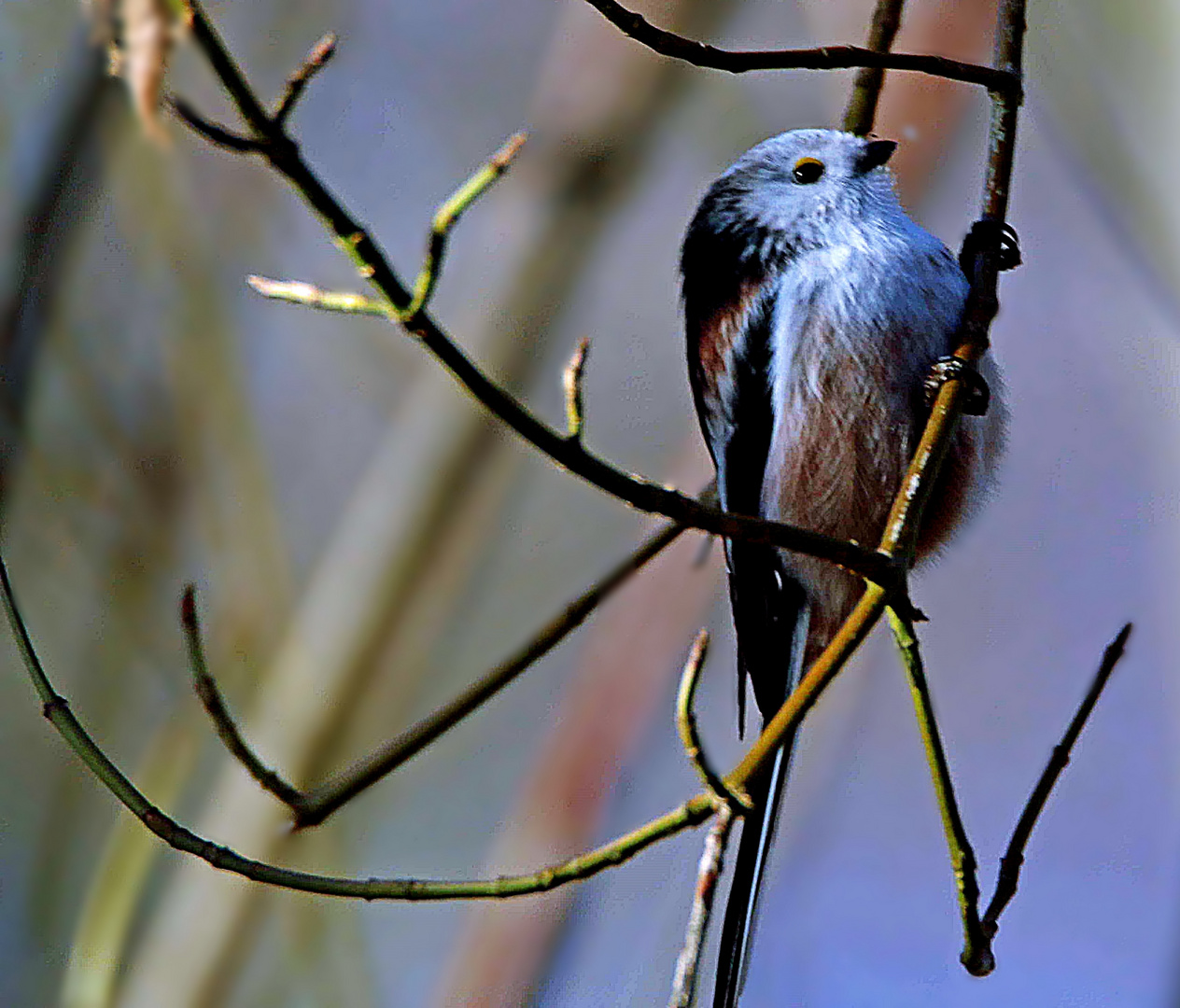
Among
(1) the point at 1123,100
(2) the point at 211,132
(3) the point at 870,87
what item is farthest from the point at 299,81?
(1) the point at 1123,100

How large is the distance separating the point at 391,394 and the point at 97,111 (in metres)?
1.99

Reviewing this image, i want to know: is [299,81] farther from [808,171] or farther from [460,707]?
[808,171]

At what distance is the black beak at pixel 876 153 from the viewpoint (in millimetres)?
2344

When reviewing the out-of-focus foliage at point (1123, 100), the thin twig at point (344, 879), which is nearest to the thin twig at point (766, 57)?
the thin twig at point (344, 879)

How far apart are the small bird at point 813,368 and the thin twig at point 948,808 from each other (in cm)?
66

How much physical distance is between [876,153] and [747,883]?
3.99 ft

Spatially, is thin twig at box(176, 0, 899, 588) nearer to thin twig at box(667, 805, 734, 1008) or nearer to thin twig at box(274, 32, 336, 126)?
thin twig at box(274, 32, 336, 126)

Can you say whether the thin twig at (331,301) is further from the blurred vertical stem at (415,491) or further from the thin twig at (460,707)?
the blurred vertical stem at (415,491)

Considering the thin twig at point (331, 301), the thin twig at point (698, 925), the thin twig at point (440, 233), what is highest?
the thin twig at point (440, 233)

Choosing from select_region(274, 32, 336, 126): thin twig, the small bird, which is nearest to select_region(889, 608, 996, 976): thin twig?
the small bird

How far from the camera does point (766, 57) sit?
155cm

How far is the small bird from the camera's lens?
2.23m

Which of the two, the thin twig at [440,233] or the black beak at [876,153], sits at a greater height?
the black beak at [876,153]

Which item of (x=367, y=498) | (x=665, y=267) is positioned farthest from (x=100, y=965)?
(x=665, y=267)
